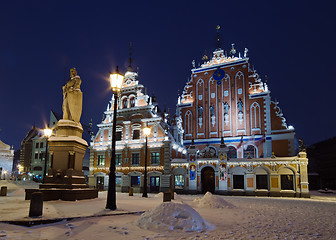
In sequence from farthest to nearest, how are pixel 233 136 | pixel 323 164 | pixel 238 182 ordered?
pixel 323 164 → pixel 233 136 → pixel 238 182

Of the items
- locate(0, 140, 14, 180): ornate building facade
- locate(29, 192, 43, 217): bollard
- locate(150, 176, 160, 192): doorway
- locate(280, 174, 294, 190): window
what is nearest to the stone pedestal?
locate(29, 192, 43, 217): bollard

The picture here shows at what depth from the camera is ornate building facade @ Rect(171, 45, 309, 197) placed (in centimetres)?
2692

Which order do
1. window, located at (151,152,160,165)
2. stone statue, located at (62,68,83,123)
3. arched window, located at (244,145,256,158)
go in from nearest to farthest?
stone statue, located at (62,68,83,123)
window, located at (151,152,160,165)
arched window, located at (244,145,256,158)

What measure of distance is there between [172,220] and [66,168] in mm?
8669

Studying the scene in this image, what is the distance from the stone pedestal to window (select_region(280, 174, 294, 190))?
2023 centimetres

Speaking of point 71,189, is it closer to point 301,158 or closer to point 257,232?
point 257,232

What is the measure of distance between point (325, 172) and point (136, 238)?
1869 inches

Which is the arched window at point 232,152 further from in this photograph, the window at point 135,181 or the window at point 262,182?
the window at point 135,181

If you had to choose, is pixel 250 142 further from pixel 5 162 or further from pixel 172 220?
pixel 5 162

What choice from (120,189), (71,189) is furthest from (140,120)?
(71,189)

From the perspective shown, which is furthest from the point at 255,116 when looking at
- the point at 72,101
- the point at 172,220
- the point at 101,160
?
the point at 172,220

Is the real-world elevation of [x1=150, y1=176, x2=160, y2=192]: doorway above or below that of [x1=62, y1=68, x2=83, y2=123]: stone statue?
below

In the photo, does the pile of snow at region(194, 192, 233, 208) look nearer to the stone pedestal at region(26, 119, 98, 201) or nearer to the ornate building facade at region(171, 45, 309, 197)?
the stone pedestal at region(26, 119, 98, 201)

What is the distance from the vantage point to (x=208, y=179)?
29.7 metres
